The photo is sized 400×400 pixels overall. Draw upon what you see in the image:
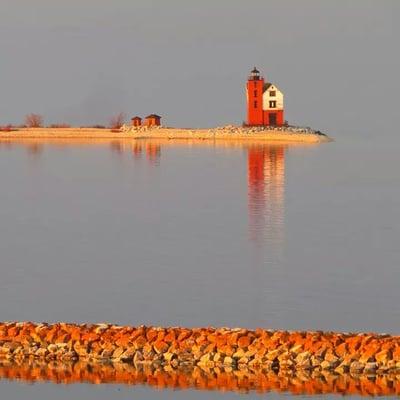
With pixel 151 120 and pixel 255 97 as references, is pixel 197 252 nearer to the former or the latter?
pixel 255 97

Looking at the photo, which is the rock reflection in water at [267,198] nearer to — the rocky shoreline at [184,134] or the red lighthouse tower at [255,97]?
the red lighthouse tower at [255,97]

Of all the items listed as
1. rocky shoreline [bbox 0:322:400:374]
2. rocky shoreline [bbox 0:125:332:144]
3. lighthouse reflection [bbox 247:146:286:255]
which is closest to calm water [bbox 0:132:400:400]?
lighthouse reflection [bbox 247:146:286:255]

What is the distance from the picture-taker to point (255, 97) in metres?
118

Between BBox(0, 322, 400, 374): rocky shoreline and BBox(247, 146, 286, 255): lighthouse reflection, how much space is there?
15196 mm

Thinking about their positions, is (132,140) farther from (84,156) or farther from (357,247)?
(357,247)

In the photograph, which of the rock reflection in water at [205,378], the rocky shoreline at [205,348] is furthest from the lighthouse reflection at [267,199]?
the rock reflection in water at [205,378]

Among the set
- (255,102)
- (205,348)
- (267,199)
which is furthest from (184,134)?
(205,348)

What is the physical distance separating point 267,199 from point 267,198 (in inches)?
21.0

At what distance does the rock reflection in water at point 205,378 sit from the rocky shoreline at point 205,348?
14cm

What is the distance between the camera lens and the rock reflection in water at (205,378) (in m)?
19.0

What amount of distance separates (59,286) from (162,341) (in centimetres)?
917

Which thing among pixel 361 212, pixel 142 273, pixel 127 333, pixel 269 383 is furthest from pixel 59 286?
pixel 361 212

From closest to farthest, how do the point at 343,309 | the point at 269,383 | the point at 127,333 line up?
the point at 269,383
the point at 127,333
the point at 343,309

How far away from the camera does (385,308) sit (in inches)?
1008
